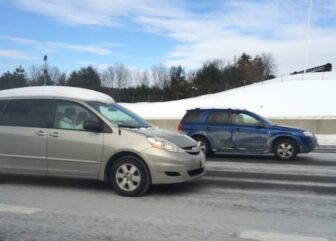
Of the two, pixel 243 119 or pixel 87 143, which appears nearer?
pixel 87 143

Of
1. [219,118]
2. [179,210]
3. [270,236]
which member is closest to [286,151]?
[219,118]

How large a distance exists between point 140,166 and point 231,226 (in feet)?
7.36

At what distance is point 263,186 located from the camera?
31.2ft

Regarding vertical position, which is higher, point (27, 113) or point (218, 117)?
point (218, 117)

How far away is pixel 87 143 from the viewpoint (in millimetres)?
8547

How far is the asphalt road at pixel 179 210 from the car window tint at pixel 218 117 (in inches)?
174

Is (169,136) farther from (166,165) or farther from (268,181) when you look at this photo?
(268,181)

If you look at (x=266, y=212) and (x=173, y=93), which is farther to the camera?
(x=173, y=93)

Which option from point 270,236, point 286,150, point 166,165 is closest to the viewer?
point 270,236

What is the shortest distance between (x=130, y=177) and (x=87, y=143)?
3.02 feet

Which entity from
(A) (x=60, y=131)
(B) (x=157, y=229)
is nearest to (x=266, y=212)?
(B) (x=157, y=229)

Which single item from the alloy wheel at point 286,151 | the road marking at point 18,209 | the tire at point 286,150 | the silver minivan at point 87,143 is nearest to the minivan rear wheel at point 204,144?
the tire at point 286,150

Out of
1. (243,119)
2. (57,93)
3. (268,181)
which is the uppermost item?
(57,93)

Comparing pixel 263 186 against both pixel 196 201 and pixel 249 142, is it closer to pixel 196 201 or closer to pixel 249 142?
pixel 196 201
